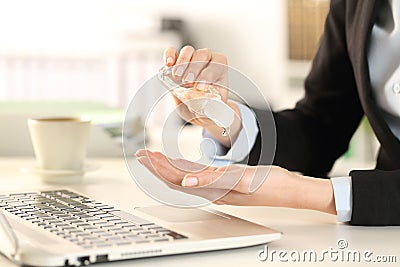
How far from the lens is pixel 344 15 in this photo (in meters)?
1.41

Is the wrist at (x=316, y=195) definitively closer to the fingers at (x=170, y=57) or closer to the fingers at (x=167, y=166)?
the fingers at (x=167, y=166)

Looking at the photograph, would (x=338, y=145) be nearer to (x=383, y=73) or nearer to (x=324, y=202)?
(x=383, y=73)

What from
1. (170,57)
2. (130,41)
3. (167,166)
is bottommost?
(130,41)

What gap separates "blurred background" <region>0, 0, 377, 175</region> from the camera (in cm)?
403

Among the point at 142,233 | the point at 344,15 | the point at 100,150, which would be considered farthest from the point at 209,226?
the point at 100,150

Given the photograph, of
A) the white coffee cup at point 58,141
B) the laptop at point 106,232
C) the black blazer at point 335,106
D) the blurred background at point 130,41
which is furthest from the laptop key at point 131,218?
the blurred background at point 130,41

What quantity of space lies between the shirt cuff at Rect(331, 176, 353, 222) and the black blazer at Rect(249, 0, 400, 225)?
0.32 meters

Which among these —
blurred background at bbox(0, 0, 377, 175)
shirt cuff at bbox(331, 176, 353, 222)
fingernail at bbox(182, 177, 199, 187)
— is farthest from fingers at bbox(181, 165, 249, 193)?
blurred background at bbox(0, 0, 377, 175)

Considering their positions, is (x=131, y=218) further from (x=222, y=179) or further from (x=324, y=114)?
(x=324, y=114)

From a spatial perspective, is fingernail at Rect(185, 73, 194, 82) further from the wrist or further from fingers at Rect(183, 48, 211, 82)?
the wrist

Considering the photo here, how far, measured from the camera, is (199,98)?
40.4 inches

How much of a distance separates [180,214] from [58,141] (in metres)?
0.42

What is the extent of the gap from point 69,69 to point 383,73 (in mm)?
3008

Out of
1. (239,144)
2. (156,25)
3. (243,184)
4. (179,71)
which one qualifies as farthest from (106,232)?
(156,25)
